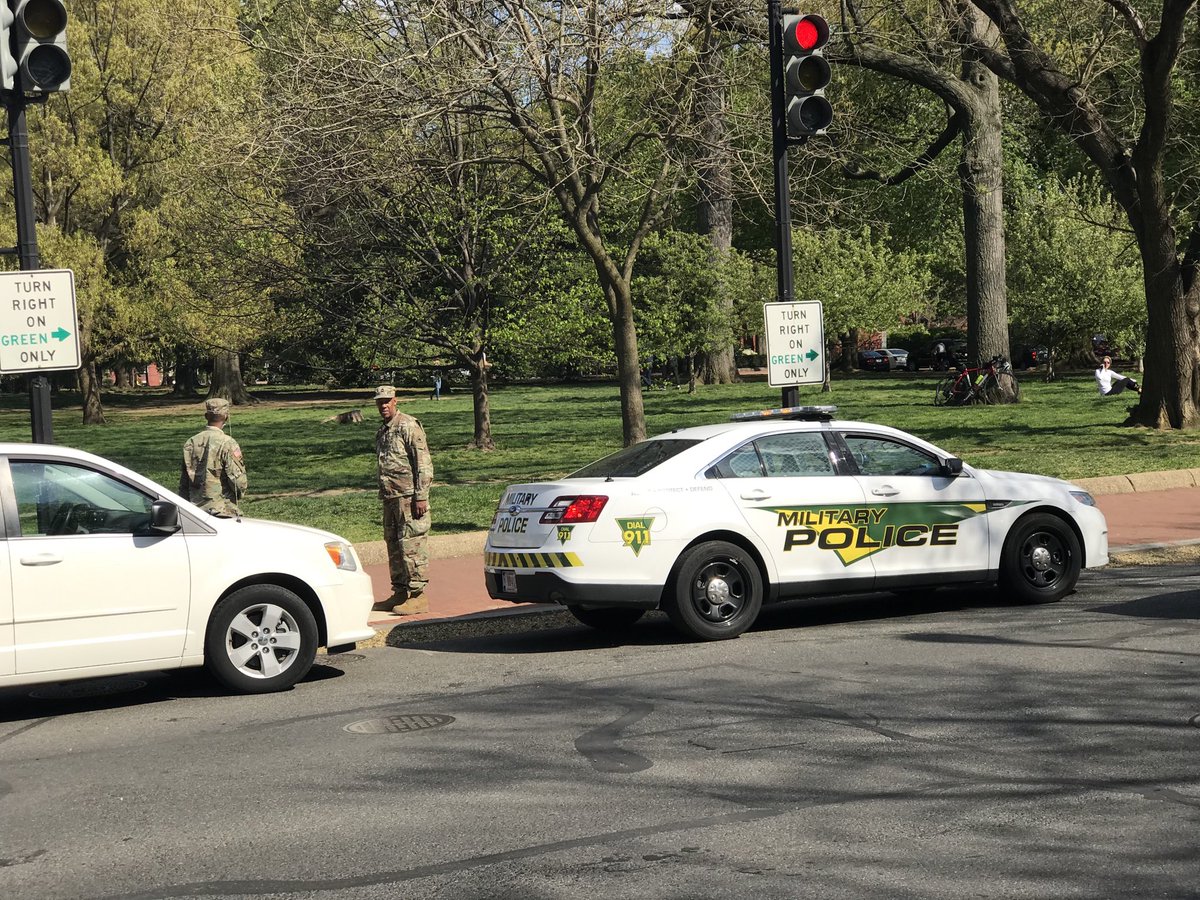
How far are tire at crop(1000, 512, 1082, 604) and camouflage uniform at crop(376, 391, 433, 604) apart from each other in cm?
450

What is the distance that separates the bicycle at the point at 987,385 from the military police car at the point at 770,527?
21.7 meters

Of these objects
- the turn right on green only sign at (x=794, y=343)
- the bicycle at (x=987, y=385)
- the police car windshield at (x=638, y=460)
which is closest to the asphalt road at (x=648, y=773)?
the police car windshield at (x=638, y=460)

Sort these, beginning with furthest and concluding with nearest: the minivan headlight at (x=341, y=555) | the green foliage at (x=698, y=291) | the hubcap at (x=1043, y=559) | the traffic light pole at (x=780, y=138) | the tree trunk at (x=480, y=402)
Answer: the green foliage at (x=698, y=291)
the tree trunk at (x=480, y=402)
the traffic light pole at (x=780, y=138)
the hubcap at (x=1043, y=559)
the minivan headlight at (x=341, y=555)

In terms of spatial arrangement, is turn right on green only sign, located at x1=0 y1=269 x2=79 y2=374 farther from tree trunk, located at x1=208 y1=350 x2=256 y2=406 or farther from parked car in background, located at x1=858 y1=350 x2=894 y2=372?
parked car in background, located at x1=858 y1=350 x2=894 y2=372

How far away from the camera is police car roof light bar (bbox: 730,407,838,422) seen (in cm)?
1087

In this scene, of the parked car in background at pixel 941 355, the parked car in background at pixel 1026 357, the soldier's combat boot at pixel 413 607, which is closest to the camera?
the soldier's combat boot at pixel 413 607

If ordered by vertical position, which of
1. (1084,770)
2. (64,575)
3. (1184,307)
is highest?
(1184,307)

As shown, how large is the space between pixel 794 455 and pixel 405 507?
3.17 m

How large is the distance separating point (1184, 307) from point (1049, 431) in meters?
3.01

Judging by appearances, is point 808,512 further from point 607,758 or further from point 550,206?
point 550,206

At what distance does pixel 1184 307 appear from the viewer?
22.6m

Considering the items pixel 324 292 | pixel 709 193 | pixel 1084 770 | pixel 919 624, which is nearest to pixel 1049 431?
pixel 709 193

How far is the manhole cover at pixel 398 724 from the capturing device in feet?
25.1

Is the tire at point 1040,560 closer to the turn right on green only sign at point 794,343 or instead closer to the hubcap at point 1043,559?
the hubcap at point 1043,559
